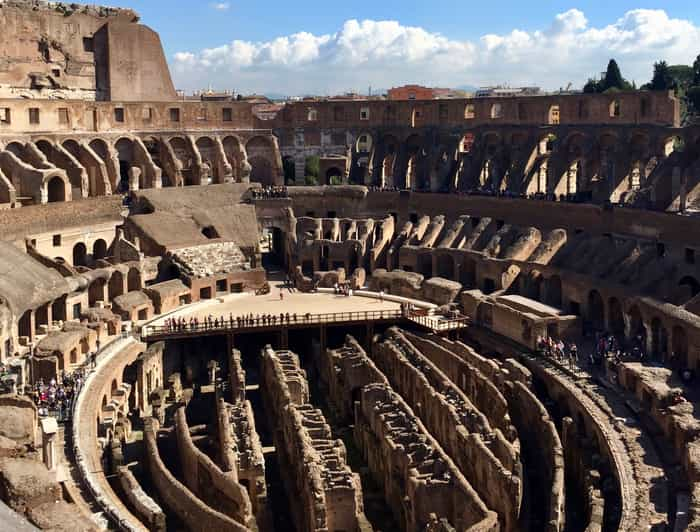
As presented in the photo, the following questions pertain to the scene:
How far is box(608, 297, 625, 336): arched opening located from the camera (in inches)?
1363

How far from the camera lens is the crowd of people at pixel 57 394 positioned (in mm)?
26781

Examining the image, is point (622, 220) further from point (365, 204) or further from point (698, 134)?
point (365, 204)

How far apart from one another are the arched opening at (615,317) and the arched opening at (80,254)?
81.0 ft

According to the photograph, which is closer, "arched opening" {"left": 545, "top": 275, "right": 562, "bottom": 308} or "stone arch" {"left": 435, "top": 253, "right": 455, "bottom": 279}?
"arched opening" {"left": 545, "top": 275, "right": 562, "bottom": 308}

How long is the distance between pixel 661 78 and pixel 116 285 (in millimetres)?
40269

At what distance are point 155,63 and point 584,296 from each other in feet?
112

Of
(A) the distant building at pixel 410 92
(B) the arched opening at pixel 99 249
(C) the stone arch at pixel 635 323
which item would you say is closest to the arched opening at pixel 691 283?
(C) the stone arch at pixel 635 323

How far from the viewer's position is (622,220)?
133ft

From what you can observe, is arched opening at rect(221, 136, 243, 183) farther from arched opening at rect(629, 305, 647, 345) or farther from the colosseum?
arched opening at rect(629, 305, 647, 345)

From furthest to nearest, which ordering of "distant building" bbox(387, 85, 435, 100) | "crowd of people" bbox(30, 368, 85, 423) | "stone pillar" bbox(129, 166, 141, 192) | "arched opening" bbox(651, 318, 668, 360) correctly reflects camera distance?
"distant building" bbox(387, 85, 435, 100)
"stone pillar" bbox(129, 166, 141, 192)
"arched opening" bbox(651, 318, 668, 360)
"crowd of people" bbox(30, 368, 85, 423)

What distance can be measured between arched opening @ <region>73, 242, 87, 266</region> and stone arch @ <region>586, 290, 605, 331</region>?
23.8m

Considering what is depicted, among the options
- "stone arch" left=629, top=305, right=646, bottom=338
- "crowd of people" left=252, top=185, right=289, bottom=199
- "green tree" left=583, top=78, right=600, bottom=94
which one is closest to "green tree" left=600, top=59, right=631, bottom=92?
"green tree" left=583, top=78, right=600, bottom=94

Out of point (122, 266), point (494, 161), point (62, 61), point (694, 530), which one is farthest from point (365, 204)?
point (694, 530)

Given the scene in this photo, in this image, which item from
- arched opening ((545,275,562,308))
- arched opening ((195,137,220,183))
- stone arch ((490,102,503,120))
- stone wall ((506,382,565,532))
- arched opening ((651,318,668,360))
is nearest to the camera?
stone wall ((506,382,565,532))
